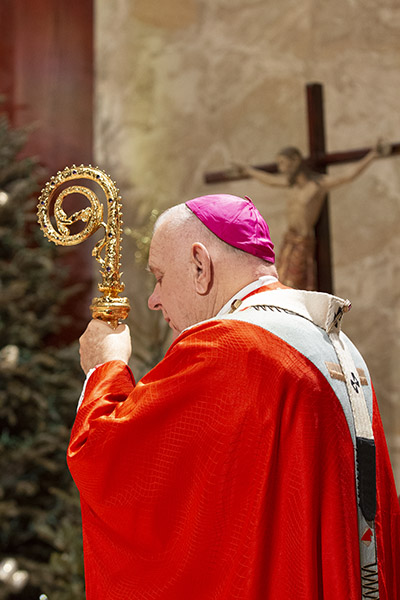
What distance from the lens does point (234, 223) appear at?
6.48 ft

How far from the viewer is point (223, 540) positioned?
67.0 inches

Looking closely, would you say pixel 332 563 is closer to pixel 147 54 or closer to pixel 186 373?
→ pixel 186 373

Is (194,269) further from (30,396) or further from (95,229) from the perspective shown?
(30,396)

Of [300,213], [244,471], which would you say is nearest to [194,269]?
[244,471]

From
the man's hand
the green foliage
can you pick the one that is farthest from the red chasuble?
the green foliage

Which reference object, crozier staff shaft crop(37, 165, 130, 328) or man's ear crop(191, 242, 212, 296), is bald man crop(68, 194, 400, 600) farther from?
crozier staff shaft crop(37, 165, 130, 328)

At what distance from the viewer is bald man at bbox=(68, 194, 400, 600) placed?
5.50ft

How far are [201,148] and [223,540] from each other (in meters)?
4.44

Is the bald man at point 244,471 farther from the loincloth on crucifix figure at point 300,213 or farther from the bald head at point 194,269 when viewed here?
the loincloth on crucifix figure at point 300,213

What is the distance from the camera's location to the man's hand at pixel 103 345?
80.4 inches

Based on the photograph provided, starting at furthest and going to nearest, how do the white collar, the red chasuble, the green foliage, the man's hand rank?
the green foliage
the man's hand
the white collar
the red chasuble

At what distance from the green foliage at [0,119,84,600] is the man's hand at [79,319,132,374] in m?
2.84

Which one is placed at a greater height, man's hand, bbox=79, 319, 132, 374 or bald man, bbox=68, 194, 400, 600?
man's hand, bbox=79, 319, 132, 374

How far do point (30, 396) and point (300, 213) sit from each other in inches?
82.2
